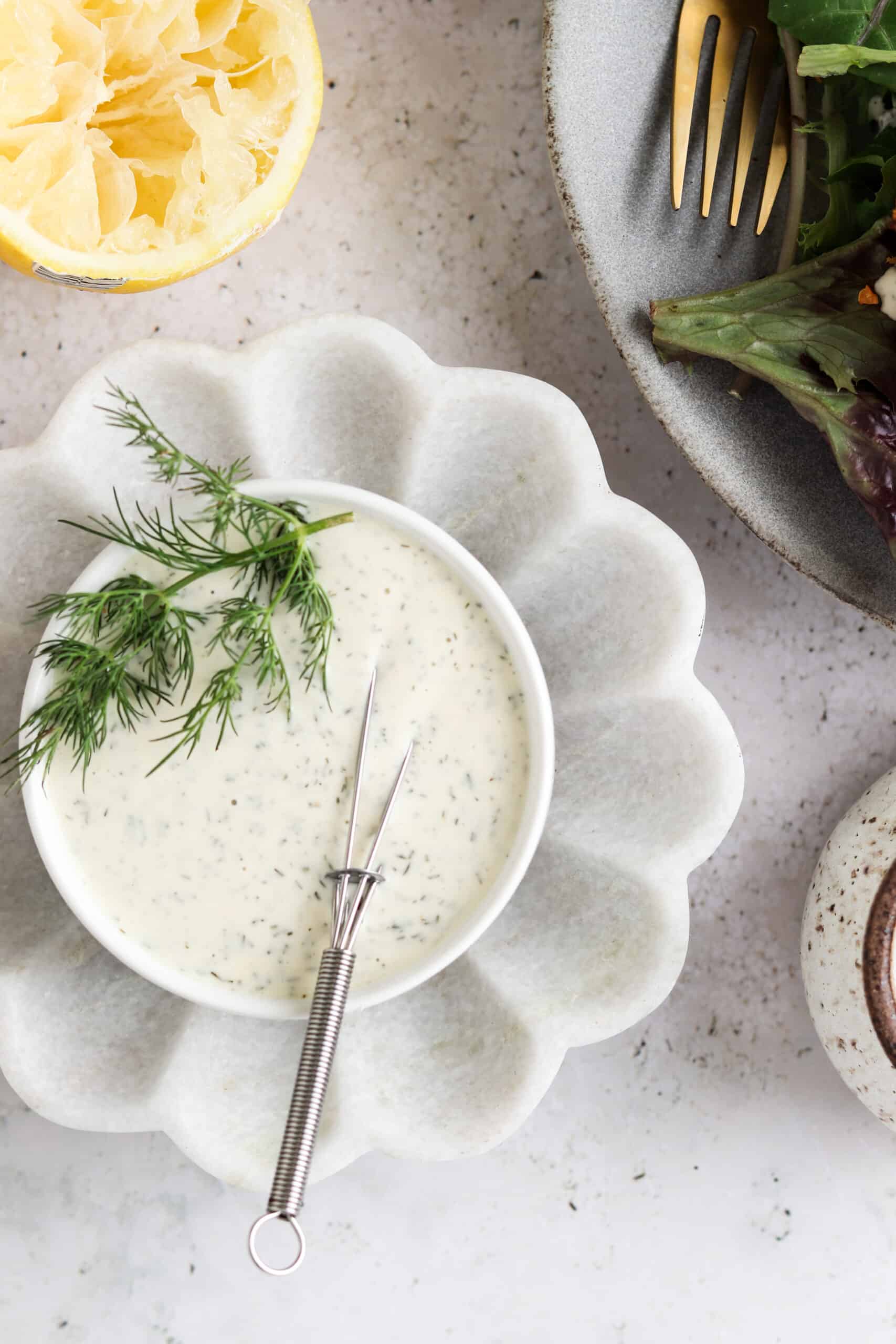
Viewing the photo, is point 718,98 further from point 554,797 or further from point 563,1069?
point 563,1069

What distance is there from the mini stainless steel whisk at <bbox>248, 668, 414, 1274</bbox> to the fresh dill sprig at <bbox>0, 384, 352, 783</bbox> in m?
0.08

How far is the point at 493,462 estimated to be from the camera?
3.32 ft

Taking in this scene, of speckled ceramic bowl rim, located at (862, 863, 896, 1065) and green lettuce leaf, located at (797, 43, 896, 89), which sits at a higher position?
green lettuce leaf, located at (797, 43, 896, 89)

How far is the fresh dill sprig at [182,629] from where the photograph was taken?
0.89 m

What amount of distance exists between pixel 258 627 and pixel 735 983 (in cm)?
60

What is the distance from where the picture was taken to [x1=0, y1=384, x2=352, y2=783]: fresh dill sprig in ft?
2.91

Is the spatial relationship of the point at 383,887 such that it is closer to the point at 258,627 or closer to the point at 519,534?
the point at 258,627

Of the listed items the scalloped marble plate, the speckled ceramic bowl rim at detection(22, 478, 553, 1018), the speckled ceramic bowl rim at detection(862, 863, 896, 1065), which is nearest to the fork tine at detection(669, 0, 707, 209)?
the scalloped marble plate

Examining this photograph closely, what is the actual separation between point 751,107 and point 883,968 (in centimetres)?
74

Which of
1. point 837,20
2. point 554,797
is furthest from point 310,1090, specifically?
point 837,20

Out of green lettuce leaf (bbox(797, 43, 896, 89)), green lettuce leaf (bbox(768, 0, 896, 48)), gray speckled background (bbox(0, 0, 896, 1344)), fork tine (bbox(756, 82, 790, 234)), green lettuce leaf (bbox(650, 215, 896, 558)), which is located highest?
green lettuce leaf (bbox(768, 0, 896, 48))

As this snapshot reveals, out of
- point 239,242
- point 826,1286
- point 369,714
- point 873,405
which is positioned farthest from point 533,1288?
→ point 239,242

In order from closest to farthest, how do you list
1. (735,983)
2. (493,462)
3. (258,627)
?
(258,627)
(493,462)
(735,983)

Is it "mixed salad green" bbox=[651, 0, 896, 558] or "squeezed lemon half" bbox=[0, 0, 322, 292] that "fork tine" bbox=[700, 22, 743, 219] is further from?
"squeezed lemon half" bbox=[0, 0, 322, 292]
